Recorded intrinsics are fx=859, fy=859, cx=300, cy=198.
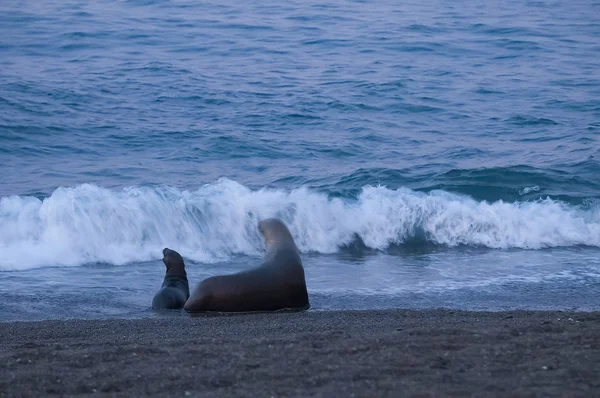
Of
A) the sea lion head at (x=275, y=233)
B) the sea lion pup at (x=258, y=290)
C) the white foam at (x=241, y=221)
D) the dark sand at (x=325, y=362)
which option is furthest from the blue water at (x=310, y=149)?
the dark sand at (x=325, y=362)

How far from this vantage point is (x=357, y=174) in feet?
46.8

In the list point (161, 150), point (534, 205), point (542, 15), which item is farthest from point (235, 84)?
point (542, 15)

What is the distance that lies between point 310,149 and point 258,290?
822cm

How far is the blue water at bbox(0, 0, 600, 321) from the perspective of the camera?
10.1m

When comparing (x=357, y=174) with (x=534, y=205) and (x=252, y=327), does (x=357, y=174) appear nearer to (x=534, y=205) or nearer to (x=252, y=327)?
(x=534, y=205)

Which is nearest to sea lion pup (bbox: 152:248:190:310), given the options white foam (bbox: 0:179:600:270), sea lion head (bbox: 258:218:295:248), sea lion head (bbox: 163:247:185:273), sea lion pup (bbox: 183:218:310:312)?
sea lion head (bbox: 163:247:185:273)

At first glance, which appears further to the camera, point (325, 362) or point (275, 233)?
point (275, 233)

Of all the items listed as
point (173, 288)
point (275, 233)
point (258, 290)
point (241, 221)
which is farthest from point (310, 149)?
point (258, 290)

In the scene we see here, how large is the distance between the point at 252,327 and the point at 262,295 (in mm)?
1011

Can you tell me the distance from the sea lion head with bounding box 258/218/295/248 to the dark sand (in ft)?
6.76

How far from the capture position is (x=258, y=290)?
7.90 m

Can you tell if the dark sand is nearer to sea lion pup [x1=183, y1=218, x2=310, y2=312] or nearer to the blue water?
sea lion pup [x1=183, y1=218, x2=310, y2=312]

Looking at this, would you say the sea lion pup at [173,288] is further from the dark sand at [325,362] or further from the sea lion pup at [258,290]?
the dark sand at [325,362]

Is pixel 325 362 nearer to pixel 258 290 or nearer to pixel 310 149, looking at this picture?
pixel 258 290
